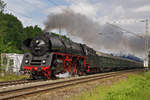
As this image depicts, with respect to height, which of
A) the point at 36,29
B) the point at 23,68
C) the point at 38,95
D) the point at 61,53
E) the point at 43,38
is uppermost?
the point at 36,29

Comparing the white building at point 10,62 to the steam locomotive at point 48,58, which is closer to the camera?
the steam locomotive at point 48,58

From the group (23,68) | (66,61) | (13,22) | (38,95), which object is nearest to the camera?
(38,95)

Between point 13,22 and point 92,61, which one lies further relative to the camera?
point 13,22

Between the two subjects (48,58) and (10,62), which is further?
(10,62)

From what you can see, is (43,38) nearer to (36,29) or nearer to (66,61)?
(66,61)

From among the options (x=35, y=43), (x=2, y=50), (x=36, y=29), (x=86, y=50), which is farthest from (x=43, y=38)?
(x=36, y=29)

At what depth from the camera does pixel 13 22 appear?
237ft

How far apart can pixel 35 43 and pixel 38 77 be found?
2.70m

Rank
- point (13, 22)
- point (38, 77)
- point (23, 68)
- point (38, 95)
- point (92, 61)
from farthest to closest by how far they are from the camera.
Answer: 1. point (13, 22)
2. point (92, 61)
3. point (38, 77)
4. point (23, 68)
5. point (38, 95)

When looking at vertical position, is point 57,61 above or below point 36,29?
below

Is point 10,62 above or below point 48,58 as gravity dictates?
below

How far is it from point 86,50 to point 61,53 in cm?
629

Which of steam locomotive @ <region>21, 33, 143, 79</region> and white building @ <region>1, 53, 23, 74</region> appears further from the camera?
white building @ <region>1, 53, 23, 74</region>

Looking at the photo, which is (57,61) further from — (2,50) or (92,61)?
(2,50)
